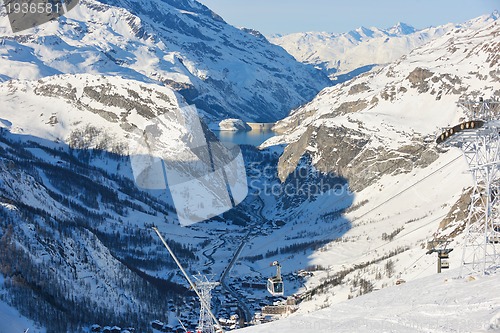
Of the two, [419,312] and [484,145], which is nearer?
[419,312]

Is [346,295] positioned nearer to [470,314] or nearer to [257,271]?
[257,271]

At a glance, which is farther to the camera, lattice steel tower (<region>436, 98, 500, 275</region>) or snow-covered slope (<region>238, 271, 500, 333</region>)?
lattice steel tower (<region>436, 98, 500, 275</region>)

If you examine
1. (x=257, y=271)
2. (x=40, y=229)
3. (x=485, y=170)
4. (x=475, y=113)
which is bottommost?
(x=257, y=271)

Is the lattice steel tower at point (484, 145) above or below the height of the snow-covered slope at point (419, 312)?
above

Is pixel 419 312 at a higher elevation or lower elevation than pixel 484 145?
lower

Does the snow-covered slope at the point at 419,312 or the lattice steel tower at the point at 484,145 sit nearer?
the snow-covered slope at the point at 419,312

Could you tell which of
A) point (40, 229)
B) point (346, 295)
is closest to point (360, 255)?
point (346, 295)

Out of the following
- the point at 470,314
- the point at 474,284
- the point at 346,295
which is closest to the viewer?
the point at 470,314

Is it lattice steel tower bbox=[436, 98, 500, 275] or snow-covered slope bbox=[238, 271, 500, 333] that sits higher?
lattice steel tower bbox=[436, 98, 500, 275]
